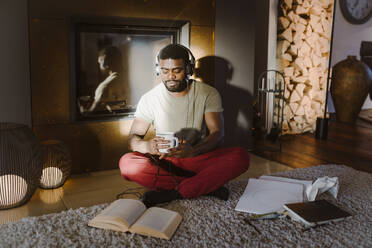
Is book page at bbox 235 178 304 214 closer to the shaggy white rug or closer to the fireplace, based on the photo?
the shaggy white rug

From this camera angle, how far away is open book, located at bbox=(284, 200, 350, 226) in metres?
1.46

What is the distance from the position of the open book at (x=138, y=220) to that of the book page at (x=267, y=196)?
1.19 feet

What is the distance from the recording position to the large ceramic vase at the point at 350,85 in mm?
4031

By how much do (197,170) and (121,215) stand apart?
1.94ft

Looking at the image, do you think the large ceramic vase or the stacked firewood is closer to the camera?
the stacked firewood

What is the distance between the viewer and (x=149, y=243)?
4.43 ft

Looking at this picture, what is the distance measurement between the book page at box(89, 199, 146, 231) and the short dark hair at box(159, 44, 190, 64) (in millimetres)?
775

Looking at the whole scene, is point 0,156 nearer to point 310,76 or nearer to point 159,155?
point 159,155

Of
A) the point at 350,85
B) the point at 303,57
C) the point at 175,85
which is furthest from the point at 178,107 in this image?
the point at 350,85

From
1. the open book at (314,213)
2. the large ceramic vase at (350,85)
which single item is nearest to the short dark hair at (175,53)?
the open book at (314,213)

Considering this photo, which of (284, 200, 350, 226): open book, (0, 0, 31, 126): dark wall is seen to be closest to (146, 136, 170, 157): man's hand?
(284, 200, 350, 226): open book

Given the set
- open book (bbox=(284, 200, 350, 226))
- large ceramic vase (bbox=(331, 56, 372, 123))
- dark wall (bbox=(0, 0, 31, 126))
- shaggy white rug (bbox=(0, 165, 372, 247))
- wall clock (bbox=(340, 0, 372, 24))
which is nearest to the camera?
shaggy white rug (bbox=(0, 165, 372, 247))

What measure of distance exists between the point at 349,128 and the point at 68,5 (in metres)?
3.12

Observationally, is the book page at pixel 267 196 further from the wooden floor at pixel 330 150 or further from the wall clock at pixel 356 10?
the wall clock at pixel 356 10
